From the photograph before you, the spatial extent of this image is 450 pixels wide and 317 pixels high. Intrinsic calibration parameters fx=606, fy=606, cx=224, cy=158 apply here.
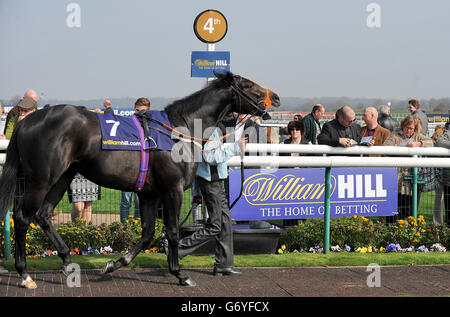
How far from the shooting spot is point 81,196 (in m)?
8.01

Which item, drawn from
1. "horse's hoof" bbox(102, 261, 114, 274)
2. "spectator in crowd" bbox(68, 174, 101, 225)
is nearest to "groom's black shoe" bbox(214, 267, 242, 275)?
"horse's hoof" bbox(102, 261, 114, 274)

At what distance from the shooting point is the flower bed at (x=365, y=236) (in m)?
7.47

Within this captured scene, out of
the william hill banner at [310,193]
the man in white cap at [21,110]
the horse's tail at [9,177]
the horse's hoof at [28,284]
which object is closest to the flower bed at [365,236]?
the william hill banner at [310,193]

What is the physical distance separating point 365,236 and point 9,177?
429 cm

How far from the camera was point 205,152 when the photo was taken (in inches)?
241

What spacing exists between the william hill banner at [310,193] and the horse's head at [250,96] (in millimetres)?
1238

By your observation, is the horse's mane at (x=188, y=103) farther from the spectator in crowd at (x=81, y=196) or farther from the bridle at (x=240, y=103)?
the spectator in crowd at (x=81, y=196)

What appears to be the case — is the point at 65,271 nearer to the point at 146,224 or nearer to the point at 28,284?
the point at 28,284

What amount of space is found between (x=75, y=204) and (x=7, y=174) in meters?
2.37

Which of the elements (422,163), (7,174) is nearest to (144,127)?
(7,174)

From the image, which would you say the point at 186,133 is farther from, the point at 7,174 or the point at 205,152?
the point at 7,174

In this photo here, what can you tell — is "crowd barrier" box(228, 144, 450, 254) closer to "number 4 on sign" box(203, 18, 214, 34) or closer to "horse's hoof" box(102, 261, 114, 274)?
"horse's hoof" box(102, 261, 114, 274)

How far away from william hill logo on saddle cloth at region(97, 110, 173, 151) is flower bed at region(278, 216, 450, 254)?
229cm
